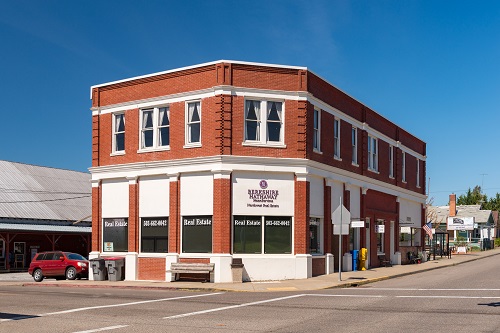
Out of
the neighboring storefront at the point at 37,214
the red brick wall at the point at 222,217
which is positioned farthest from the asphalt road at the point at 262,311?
the neighboring storefront at the point at 37,214

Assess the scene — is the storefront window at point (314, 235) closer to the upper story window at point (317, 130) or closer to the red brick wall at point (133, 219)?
the upper story window at point (317, 130)

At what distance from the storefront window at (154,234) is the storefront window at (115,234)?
1.18 m

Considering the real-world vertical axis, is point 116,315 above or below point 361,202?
below

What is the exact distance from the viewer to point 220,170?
2708 cm

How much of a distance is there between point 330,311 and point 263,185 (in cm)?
1222

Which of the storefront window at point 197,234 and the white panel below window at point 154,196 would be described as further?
the white panel below window at point 154,196

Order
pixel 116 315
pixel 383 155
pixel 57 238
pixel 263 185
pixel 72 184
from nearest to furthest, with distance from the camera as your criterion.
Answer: pixel 116 315, pixel 263 185, pixel 383 155, pixel 57 238, pixel 72 184

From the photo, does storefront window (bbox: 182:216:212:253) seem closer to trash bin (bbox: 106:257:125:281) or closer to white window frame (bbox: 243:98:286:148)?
trash bin (bbox: 106:257:125:281)

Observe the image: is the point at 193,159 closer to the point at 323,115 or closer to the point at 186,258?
the point at 186,258

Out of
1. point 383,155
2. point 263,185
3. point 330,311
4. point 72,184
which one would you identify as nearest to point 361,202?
point 383,155

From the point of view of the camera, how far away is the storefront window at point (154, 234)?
28.9m

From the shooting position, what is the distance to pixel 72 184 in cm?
5466

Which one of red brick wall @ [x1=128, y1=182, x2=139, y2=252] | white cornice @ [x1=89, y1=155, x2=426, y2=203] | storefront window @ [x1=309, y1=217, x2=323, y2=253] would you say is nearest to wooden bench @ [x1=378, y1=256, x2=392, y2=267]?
white cornice @ [x1=89, y1=155, x2=426, y2=203]

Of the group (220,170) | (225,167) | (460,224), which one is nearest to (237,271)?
(220,170)
